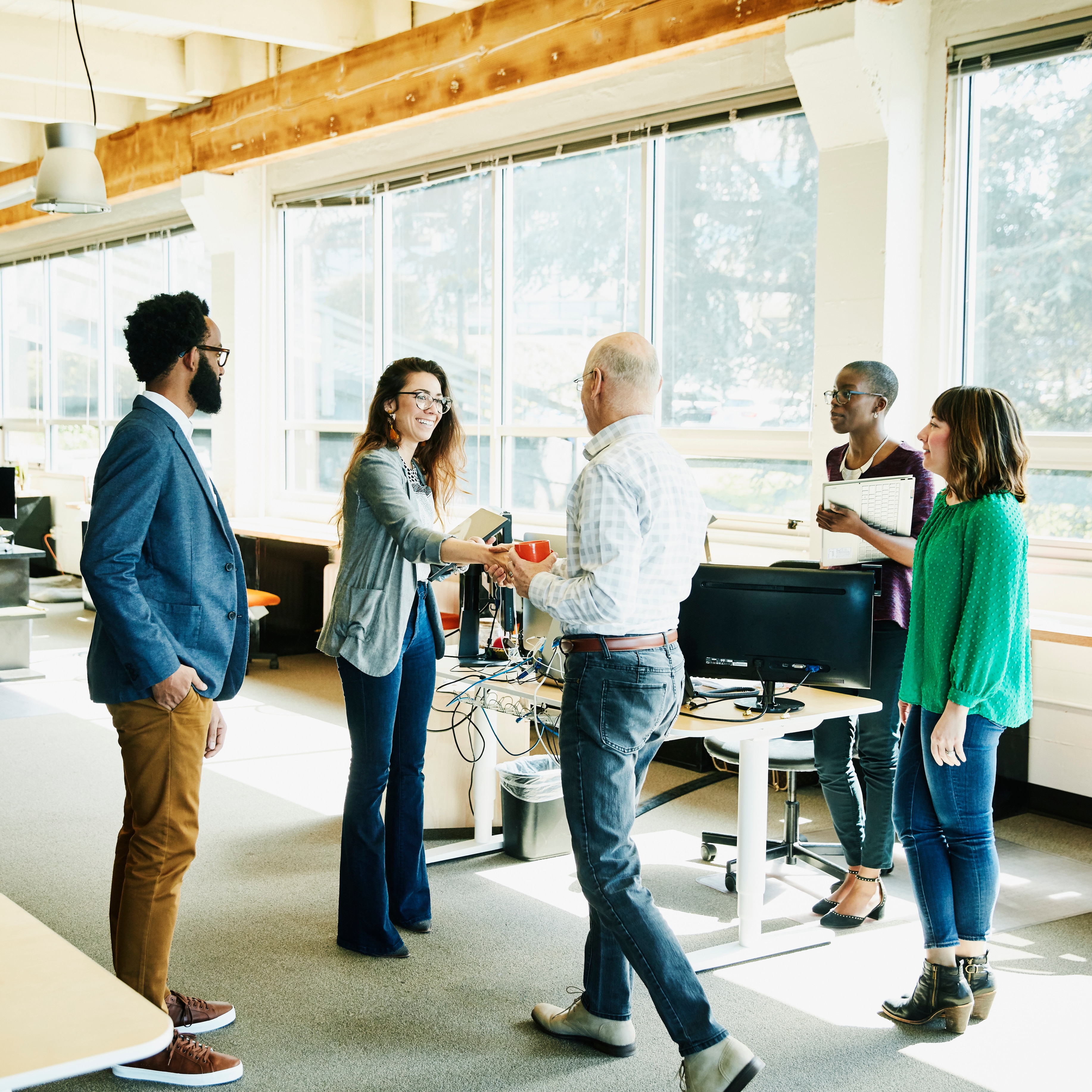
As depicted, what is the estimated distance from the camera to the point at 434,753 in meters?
4.08

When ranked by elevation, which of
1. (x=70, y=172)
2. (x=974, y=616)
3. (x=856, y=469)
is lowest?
(x=974, y=616)

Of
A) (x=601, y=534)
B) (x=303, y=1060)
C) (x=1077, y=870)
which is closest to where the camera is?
(x=601, y=534)

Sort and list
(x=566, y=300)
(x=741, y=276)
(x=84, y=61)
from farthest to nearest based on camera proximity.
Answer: (x=566, y=300) → (x=741, y=276) → (x=84, y=61)

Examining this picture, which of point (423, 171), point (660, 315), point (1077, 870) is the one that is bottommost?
point (1077, 870)

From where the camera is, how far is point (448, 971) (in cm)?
301

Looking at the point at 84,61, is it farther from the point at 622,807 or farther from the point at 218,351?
the point at 622,807

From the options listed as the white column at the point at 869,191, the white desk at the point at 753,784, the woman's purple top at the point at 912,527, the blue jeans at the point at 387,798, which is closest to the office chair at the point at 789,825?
the white desk at the point at 753,784

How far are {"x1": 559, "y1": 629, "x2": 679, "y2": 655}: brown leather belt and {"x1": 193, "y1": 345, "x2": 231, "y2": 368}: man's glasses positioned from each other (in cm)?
91

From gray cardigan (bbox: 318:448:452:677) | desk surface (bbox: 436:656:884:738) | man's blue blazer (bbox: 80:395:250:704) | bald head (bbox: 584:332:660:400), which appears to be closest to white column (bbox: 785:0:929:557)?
desk surface (bbox: 436:656:884:738)

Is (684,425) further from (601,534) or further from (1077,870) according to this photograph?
(601,534)

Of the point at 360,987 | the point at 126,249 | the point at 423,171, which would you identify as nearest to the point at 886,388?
the point at 360,987

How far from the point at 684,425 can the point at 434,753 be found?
7.41 ft

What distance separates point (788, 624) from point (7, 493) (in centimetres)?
564

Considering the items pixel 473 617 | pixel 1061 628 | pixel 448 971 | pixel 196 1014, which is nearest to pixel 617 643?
pixel 448 971
